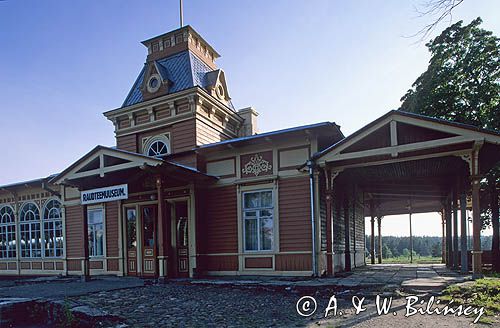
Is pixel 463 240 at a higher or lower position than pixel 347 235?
higher

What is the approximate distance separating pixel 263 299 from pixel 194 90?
7.28m

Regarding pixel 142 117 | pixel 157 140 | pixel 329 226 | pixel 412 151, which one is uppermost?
Result: pixel 142 117

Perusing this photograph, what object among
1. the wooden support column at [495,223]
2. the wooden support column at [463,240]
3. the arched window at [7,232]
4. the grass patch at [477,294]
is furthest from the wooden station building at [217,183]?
the wooden support column at [495,223]

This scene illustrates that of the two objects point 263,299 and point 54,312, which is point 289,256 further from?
point 54,312

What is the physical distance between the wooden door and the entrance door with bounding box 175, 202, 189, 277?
5.69ft

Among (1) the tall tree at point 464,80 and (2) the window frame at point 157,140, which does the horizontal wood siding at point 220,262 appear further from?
(1) the tall tree at point 464,80

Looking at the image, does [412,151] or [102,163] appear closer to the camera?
[412,151]

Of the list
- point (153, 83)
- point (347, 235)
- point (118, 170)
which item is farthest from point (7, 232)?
point (347, 235)

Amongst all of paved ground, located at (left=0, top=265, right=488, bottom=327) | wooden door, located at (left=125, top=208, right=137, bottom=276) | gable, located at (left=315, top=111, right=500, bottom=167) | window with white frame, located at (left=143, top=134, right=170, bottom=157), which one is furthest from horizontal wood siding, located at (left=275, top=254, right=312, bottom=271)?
window with white frame, located at (left=143, top=134, right=170, bottom=157)

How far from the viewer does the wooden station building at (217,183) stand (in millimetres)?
9469

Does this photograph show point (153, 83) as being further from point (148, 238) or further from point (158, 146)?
point (148, 238)

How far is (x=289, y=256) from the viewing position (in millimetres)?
10672

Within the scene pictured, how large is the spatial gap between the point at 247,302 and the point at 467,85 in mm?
13884

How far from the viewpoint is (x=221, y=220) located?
1195cm
